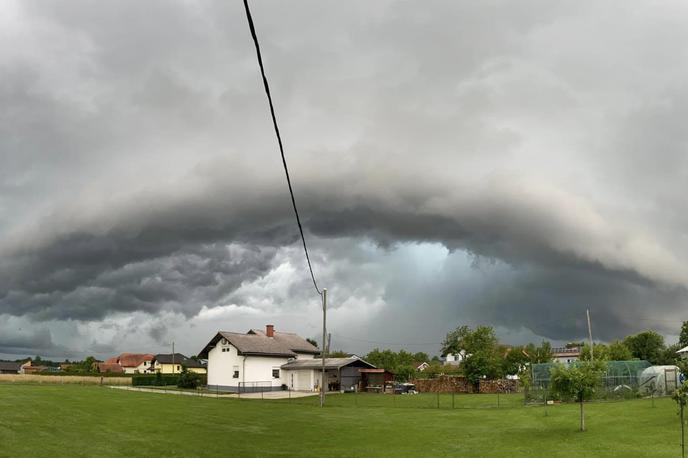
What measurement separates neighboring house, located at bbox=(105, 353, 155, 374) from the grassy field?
136 metres

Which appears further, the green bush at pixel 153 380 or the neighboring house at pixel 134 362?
the neighboring house at pixel 134 362

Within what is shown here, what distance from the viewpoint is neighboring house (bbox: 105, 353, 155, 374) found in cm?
16975

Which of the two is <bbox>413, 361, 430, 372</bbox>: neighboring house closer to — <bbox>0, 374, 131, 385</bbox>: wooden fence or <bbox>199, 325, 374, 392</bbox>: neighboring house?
<bbox>199, 325, 374, 392</bbox>: neighboring house

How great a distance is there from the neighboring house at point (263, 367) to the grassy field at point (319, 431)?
27823mm

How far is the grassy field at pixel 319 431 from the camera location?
23.7 meters

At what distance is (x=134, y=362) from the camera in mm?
175875

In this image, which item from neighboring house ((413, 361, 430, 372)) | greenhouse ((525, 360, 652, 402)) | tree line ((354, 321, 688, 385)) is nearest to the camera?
greenhouse ((525, 360, 652, 402))

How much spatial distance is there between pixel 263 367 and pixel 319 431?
42.5 metres

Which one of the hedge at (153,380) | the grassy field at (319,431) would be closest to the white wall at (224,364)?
the hedge at (153,380)

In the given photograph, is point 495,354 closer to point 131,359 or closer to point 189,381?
point 189,381

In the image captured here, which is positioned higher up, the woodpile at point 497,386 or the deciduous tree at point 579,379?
the deciduous tree at point 579,379

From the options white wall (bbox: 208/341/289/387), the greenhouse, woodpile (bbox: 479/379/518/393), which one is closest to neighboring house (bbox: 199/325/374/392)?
white wall (bbox: 208/341/289/387)

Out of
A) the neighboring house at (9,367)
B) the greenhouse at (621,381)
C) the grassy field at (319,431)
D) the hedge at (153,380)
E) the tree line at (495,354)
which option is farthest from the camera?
the neighboring house at (9,367)

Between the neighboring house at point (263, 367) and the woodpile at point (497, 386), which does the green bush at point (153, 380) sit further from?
the woodpile at point (497, 386)
